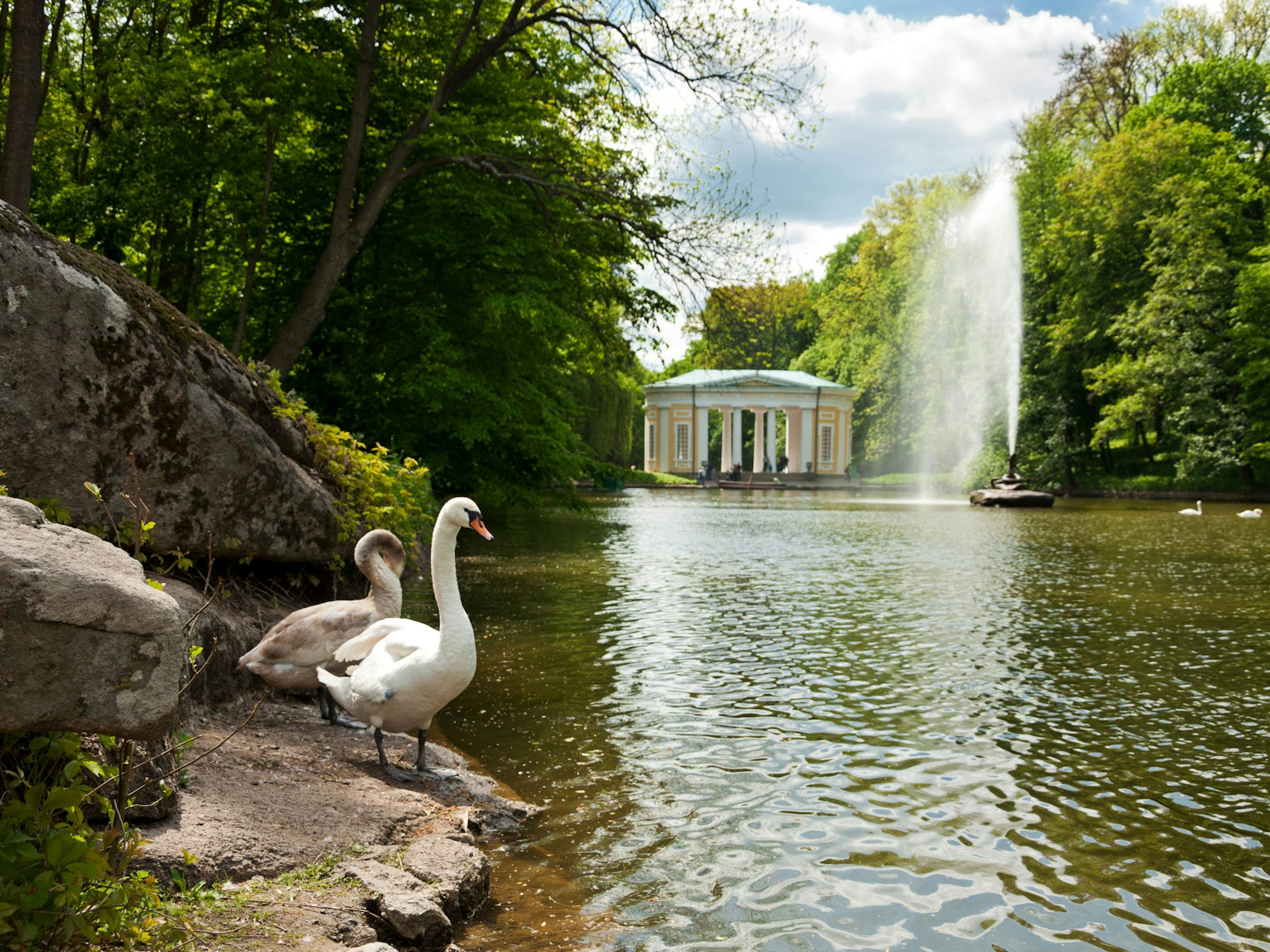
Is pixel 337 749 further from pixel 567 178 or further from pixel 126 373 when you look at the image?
pixel 567 178

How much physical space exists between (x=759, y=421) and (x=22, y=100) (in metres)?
62.6

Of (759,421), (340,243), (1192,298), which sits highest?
(1192,298)

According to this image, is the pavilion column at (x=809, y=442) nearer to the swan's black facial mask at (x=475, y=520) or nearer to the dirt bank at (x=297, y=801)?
the swan's black facial mask at (x=475, y=520)


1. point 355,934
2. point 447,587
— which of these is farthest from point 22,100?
point 355,934

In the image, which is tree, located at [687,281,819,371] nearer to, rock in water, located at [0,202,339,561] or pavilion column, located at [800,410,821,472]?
rock in water, located at [0,202,339,561]

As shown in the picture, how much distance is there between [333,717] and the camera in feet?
17.7

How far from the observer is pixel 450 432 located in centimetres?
1430

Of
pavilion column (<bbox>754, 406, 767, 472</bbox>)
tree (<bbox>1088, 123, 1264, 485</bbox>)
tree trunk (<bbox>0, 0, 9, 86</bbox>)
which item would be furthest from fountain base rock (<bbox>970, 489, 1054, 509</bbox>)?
pavilion column (<bbox>754, 406, 767, 472</bbox>)

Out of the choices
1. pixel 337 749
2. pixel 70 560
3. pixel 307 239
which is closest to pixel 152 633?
pixel 70 560

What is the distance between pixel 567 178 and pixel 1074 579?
881 cm

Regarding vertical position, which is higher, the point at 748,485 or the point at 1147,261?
the point at 1147,261

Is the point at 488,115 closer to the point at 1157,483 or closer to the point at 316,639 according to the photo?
the point at 316,639

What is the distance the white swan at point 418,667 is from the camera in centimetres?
449

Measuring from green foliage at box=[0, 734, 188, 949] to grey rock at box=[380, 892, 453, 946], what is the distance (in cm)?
68
